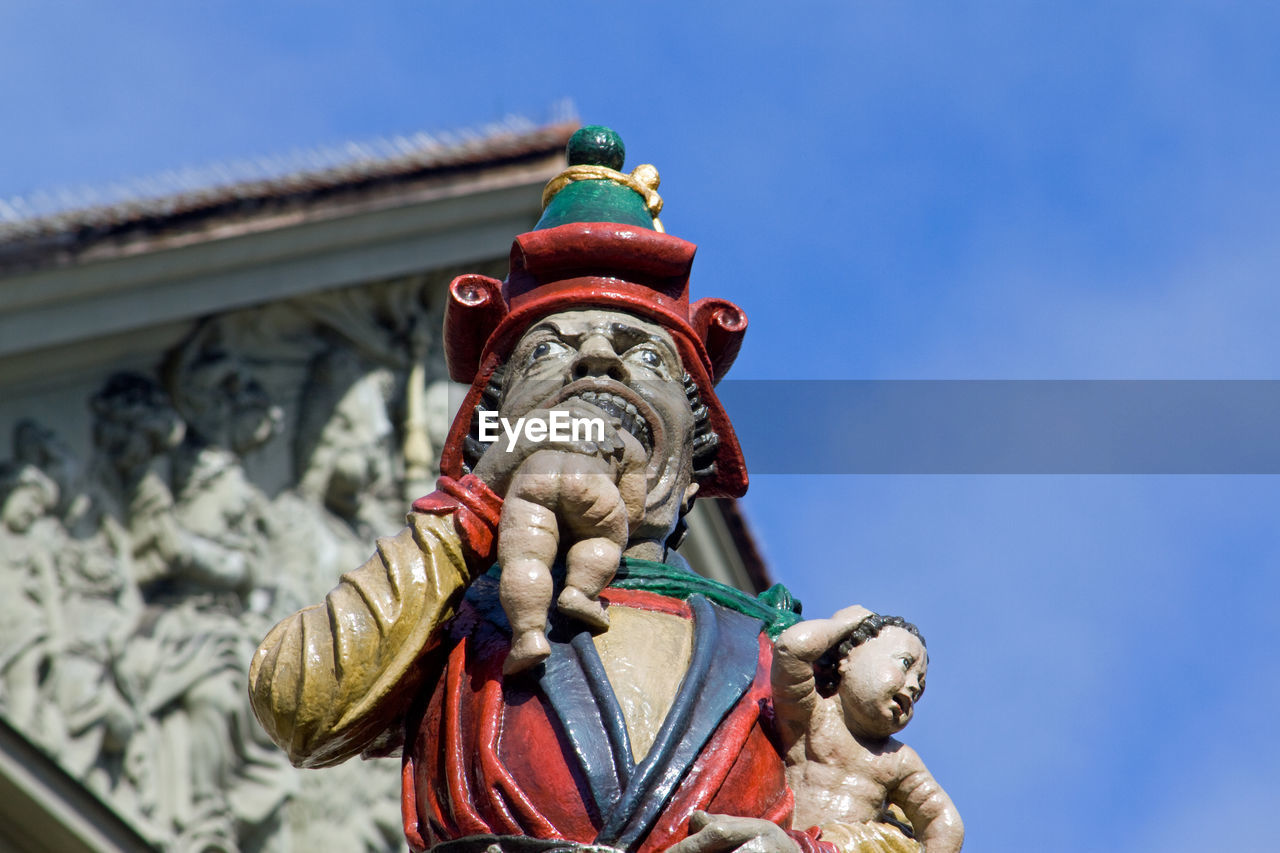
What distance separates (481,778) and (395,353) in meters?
5.93

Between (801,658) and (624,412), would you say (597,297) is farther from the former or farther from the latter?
(801,658)

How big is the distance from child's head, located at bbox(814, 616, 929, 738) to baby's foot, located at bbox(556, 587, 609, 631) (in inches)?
12.5

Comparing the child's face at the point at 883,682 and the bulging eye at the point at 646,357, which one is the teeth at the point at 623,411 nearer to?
the bulging eye at the point at 646,357

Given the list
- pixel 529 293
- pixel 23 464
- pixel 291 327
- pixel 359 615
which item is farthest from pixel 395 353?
pixel 359 615

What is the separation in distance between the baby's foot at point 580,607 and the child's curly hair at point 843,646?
1.04ft

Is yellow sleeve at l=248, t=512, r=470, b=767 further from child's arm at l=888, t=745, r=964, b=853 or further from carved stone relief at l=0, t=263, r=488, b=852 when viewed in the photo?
carved stone relief at l=0, t=263, r=488, b=852

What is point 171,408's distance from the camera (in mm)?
8320

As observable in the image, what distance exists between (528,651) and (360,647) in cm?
26

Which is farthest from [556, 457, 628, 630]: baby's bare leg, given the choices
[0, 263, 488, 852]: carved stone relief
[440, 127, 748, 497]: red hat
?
[0, 263, 488, 852]: carved stone relief

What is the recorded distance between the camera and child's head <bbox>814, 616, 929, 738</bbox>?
3.41m

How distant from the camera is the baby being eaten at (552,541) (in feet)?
11.2

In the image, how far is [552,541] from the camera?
348 cm

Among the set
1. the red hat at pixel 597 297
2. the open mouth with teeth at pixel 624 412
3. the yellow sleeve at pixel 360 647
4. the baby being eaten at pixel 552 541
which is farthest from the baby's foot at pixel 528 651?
the red hat at pixel 597 297

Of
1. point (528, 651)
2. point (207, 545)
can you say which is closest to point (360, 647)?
point (528, 651)
